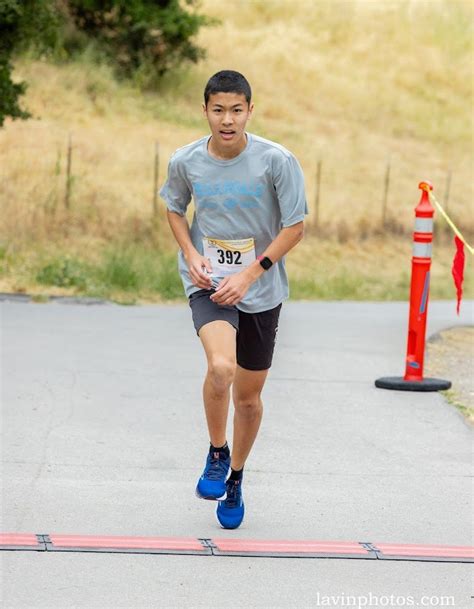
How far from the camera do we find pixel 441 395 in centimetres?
1013

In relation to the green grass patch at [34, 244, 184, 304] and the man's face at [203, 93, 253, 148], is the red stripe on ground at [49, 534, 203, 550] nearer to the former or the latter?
the man's face at [203, 93, 253, 148]

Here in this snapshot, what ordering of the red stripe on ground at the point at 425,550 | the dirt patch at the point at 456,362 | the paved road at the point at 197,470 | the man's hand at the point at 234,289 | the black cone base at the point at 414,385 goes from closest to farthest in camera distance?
the paved road at the point at 197,470, the red stripe on ground at the point at 425,550, the man's hand at the point at 234,289, the dirt patch at the point at 456,362, the black cone base at the point at 414,385

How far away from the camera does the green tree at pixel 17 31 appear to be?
55.3 feet

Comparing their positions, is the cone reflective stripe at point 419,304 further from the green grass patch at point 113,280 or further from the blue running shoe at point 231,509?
the green grass patch at point 113,280

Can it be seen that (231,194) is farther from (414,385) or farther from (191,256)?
(414,385)

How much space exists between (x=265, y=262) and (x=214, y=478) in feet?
3.30

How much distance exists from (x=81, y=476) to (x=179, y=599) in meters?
2.16

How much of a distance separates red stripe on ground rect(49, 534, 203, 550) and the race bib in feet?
3.91

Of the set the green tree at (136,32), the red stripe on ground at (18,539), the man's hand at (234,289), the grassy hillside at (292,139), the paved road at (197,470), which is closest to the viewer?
the paved road at (197,470)

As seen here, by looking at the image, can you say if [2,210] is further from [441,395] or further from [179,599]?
[179,599]

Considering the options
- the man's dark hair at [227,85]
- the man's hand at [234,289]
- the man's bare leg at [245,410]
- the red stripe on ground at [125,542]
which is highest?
the man's dark hair at [227,85]

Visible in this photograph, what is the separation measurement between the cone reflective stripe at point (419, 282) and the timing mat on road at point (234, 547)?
4.18 metres

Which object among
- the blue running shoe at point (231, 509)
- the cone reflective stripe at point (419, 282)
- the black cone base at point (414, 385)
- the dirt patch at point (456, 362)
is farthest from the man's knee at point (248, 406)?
the black cone base at point (414, 385)

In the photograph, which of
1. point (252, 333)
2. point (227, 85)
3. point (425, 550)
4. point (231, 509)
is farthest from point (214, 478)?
point (227, 85)
